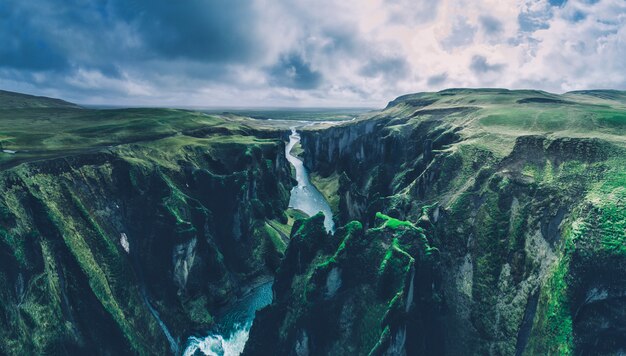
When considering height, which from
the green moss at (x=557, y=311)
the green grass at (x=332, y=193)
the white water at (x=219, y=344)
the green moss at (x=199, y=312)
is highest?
the green moss at (x=557, y=311)

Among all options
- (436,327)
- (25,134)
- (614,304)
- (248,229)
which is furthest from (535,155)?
(25,134)

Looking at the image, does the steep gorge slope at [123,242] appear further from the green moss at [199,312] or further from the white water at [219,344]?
the white water at [219,344]

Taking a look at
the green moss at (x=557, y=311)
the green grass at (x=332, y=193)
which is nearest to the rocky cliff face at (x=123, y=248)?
the green grass at (x=332, y=193)

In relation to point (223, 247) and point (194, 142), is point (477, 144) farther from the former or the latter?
point (194, 142)

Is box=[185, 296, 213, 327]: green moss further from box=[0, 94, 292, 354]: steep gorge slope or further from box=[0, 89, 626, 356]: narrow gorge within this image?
box=[0, 89, 626, 356]: narrow gorge

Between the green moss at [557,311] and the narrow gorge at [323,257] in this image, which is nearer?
the green moss at [557,311]

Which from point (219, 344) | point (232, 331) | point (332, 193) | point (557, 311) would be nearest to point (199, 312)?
point (232, 331)

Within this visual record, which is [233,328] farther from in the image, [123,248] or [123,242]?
[123,242]
